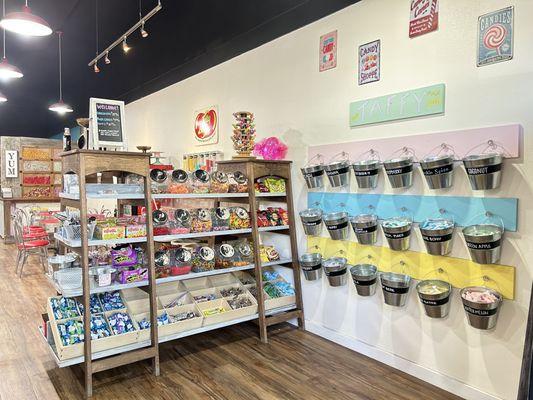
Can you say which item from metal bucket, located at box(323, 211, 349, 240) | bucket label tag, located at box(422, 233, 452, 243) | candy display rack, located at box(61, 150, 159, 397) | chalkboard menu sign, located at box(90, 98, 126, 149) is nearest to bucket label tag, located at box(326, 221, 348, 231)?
metal bucket, located at box(323, 211, 349, 240)

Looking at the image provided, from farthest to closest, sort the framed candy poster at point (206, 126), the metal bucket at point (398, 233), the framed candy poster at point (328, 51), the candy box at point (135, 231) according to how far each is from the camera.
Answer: the framed candy poster at point (206, 126), the framed candy poster at point (328, 51), the candy box at point (135, 231), the metal bucket at point (398, 233)

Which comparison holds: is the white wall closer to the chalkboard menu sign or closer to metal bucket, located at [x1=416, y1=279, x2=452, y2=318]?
metal bucket, located at [x1=416, y1=279, x2=452, y2=318]

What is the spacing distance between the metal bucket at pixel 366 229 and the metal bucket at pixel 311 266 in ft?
1.86

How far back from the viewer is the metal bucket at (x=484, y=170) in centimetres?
237

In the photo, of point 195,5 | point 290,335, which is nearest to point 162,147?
point 195,5

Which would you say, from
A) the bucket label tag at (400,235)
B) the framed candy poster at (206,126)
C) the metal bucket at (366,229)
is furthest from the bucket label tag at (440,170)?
the framed candy poster at (206,126)

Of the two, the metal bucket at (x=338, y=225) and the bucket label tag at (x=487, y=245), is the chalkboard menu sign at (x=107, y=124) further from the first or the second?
the bucket label tag at (x=487, y=245)

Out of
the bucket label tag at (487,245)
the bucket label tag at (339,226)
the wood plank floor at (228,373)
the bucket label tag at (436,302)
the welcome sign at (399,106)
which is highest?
the welcome sign at (399,106)

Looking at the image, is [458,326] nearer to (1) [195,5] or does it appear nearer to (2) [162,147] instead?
(1) [195,5]

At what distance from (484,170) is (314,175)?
1.47 m

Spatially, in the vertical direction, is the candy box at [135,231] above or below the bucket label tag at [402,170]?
below

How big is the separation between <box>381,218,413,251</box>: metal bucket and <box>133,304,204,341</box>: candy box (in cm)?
164

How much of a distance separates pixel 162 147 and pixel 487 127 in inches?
209

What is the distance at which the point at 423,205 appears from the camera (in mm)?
2879
